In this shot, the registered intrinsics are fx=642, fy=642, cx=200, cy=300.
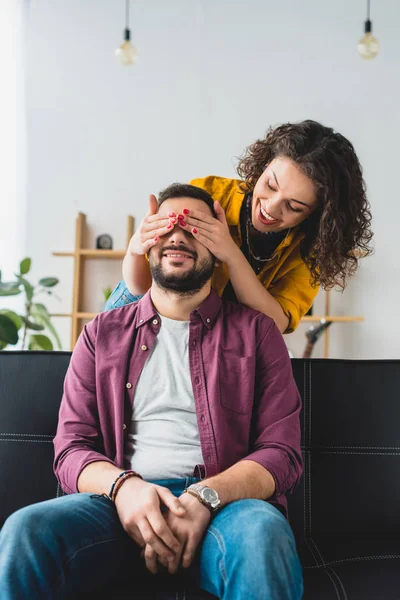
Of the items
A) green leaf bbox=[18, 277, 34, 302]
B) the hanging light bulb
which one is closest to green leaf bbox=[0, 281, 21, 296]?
green leaf bbox=[18, 277, 34, 302]

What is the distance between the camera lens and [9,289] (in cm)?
389

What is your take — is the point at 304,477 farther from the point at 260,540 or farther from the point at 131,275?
the point at 131,275

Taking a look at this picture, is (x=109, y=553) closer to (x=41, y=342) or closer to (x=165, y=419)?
(x=165, y=419)

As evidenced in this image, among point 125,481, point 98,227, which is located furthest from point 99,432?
point 98,227

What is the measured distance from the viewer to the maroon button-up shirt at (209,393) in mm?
1464

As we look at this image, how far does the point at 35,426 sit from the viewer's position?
1.71 meters

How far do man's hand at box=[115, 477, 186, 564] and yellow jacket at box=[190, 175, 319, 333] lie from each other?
0.72 metres

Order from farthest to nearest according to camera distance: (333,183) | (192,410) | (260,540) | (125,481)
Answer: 1. (333,183)
2. (192,410)
3. (125,481)
4. (260,540)

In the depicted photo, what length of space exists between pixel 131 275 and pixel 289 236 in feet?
1.59

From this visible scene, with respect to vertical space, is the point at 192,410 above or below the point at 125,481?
above

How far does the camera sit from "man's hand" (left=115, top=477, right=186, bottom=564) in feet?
4.05

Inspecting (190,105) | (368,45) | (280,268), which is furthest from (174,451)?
(190,105)

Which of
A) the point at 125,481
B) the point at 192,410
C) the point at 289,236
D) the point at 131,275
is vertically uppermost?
the point at 289,236

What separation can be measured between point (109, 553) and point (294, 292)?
1.00 meters
